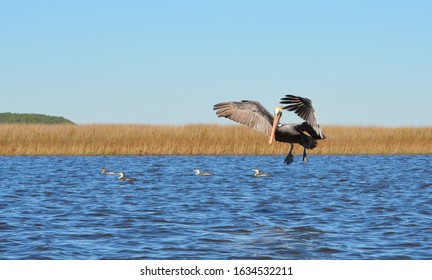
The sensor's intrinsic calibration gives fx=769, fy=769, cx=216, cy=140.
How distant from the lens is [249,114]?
36.3 feet

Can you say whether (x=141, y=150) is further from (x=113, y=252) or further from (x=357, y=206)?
(x=113, y=252)

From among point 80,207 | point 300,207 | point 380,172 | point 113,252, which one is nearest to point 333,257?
point 113,252

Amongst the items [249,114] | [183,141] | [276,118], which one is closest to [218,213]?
[249,114]

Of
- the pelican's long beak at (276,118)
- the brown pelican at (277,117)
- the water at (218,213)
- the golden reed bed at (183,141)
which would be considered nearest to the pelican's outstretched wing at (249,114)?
the brown pelican at (277,117)

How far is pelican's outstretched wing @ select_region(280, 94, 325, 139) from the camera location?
10.5 m

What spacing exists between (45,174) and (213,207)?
10.0m

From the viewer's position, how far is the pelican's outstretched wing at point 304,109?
1050 centimetres

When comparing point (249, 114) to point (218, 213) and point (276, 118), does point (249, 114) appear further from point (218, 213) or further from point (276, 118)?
point (218, 213)

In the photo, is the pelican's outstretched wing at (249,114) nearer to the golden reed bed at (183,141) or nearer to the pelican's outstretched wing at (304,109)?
the pelican's outstretched wing at (304,109)

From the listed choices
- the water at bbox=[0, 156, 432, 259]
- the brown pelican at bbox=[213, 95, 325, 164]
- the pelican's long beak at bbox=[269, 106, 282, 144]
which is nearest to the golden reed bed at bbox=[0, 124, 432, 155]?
the water at bbox=[0, 156, 432, 259]

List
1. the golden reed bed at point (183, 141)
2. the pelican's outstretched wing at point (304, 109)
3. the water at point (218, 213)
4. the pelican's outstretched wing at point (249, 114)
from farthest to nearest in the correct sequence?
the golden reed bed at point (183, 141) → the pelican's outstretched wing at point (249, 114) → the pelican's outstretched wing at point (304, 109) → the water at point (218, 213)

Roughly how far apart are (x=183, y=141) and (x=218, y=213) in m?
17.3

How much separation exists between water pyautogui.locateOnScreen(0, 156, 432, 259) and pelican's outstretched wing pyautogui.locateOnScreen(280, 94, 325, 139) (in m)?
1.60

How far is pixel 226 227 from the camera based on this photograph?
1200 cm
